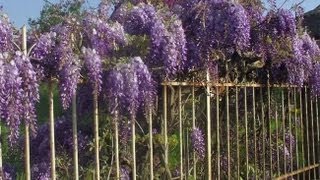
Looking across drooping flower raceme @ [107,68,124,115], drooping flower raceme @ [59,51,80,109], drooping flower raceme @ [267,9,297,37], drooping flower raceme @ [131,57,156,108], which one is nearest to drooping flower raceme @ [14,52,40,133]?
drooping flower raceme @ [59,51,80,109]

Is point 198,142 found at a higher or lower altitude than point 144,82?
lower

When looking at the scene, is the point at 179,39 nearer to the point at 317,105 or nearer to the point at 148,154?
the point at 148,154

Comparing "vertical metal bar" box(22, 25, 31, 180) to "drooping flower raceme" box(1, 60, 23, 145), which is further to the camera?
"vertical metal bar" box(22, 25, 31, 180)

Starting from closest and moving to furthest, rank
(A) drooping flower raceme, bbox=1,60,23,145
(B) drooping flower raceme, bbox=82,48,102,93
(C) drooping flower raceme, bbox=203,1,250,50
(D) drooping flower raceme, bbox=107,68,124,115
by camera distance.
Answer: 1. (A) drooping flower raceme, bbox=1,60,23,145
2. (B) drooping flower raceme, bbox=82,48,102,93
3. (D) drooping flower raceme, bbox=107,68,124,115
4. (C) drooping flower raceme, bbox=203,1,250,50

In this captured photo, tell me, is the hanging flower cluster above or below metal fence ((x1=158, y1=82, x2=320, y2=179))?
above

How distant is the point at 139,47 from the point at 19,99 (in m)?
1.21

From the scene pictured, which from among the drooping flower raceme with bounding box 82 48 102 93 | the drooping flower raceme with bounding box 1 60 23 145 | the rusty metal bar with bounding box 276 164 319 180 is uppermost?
the drooping flower raceme with bounding box 82 48 102 93

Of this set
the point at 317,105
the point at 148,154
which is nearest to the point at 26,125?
the point at 148,154

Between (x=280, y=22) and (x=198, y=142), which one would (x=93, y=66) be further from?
(x=280, y=22)

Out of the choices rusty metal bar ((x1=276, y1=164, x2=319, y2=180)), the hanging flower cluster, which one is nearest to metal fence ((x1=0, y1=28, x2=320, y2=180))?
rusty metal bar ((x1=276, y1=164, x2=319, y2=180))

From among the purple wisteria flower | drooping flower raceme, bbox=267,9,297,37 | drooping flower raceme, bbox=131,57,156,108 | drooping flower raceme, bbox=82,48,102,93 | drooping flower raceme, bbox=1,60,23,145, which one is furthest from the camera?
drooping flower raceme, bbox=267,9,297,37

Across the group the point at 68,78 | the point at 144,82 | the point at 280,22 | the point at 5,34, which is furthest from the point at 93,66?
the point at 280,22

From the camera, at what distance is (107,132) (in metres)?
4.64

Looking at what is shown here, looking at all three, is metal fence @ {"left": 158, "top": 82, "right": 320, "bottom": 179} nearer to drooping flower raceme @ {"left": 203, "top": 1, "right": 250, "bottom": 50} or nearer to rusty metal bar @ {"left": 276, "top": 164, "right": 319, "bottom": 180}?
rusty metal bar @ {"left": 276, "top": 164, "right": 319, "bottom": 180}
